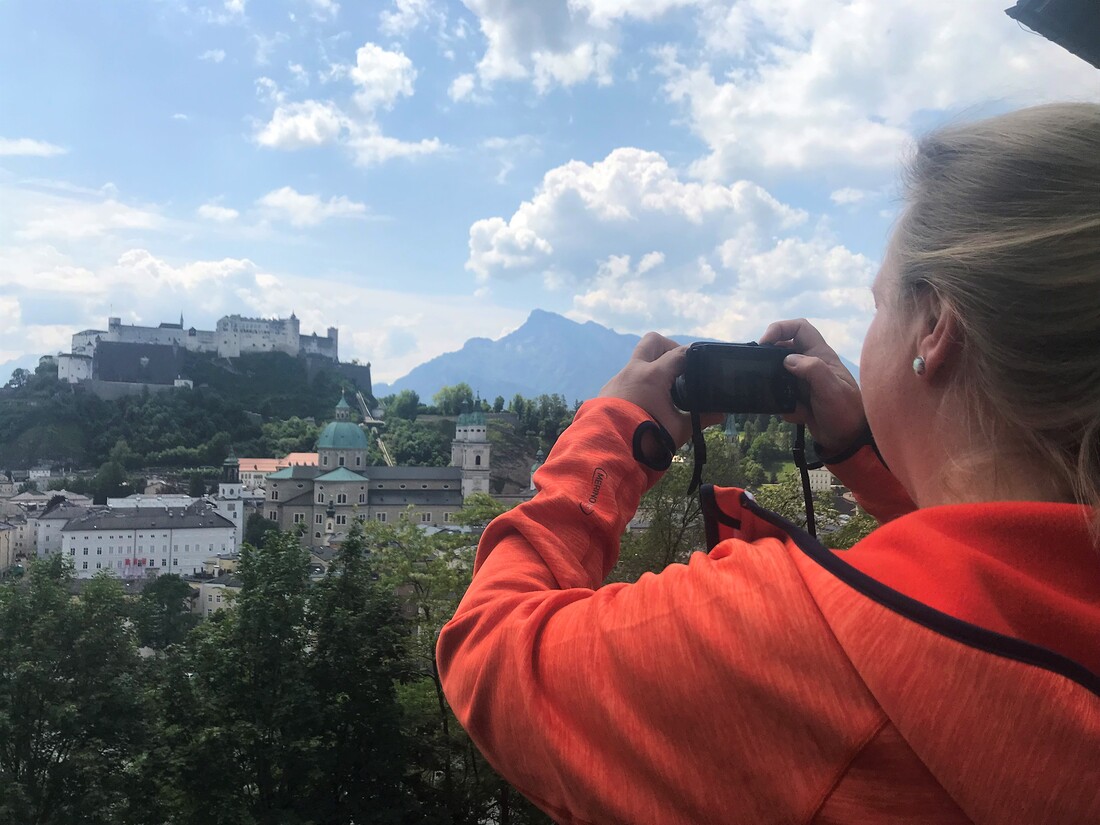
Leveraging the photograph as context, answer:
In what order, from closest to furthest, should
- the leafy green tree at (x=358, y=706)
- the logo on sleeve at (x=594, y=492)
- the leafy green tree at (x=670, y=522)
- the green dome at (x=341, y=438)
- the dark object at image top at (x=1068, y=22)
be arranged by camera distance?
1. the logo on sleeve at (x=594, y=492)
2. the dark object at image top at (x=1068, y=22)
3. the leafy green tree at (x=358, y=706)
4. the leafy green tree at (x=670, y=522)
5. the green dome at (x=341, y=438)

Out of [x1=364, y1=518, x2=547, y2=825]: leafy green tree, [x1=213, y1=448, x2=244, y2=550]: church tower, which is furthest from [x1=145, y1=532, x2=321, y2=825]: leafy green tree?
[x1=213, y1=448, x2=244, y2=550]: church tower

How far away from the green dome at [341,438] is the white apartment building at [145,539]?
8940 millimetres

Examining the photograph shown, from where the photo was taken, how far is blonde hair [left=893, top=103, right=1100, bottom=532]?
594 mm

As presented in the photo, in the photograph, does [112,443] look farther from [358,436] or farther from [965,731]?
[965,731]

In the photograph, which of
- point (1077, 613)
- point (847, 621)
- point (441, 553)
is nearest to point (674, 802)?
point (847, 621)

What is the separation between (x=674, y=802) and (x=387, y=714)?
22.1 feet

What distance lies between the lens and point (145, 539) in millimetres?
36562

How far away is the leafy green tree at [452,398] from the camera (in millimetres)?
63688

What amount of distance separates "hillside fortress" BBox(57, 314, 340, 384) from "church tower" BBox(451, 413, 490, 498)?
2790 centimetres

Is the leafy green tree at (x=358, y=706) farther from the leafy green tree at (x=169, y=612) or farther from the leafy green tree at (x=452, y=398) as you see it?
the leafy green tree at (x=452, y=398)

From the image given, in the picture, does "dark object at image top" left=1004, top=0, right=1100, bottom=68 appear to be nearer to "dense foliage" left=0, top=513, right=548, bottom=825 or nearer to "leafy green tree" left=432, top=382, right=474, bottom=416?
"dense foliage" left=0, top=513, right=548, bottom=825

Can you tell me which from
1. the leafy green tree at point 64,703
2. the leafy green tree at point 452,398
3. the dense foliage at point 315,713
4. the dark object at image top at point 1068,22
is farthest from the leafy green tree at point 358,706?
the leafy green tree at point 452,398

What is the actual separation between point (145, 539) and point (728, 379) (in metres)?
40.2

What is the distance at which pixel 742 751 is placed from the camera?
1.92ft
